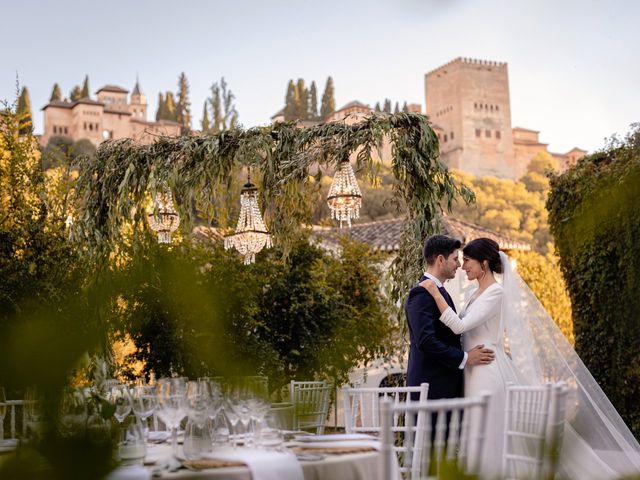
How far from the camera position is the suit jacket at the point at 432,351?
3.58 m

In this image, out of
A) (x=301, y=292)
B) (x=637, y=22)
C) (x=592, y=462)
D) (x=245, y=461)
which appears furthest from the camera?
(x=301, y=292)

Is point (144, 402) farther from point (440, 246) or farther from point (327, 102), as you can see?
point (327, 102)

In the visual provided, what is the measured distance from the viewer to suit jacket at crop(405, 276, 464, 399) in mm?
3584

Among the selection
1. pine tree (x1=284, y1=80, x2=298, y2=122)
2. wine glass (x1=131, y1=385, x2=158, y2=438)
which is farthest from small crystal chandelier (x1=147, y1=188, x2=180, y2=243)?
pine tree (x1=284, y1=80, x2=298, y2=122)

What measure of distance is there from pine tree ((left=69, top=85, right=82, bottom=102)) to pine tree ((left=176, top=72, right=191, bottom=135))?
992cm

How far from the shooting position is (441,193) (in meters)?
5.78

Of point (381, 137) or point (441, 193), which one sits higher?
point (381, 137)

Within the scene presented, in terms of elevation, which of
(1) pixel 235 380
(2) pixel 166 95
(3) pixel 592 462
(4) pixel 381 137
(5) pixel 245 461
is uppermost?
(2) pixel 166 95

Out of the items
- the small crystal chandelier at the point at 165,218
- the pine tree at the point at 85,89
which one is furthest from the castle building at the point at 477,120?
the small crystal chandelier at the point at 165,218

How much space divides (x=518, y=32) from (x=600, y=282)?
7.52 metres

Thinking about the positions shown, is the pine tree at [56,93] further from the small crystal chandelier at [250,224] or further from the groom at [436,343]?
the groom at [436,343]

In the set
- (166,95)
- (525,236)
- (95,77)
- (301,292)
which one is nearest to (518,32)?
(301,292)

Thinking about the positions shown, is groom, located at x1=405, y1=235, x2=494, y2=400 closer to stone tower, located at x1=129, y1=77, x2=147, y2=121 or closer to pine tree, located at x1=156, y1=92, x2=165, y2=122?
pine tree, located at x1=156, y1=92, x2=165, y2=122

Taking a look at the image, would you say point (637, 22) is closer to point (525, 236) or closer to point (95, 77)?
point (525, 236)
